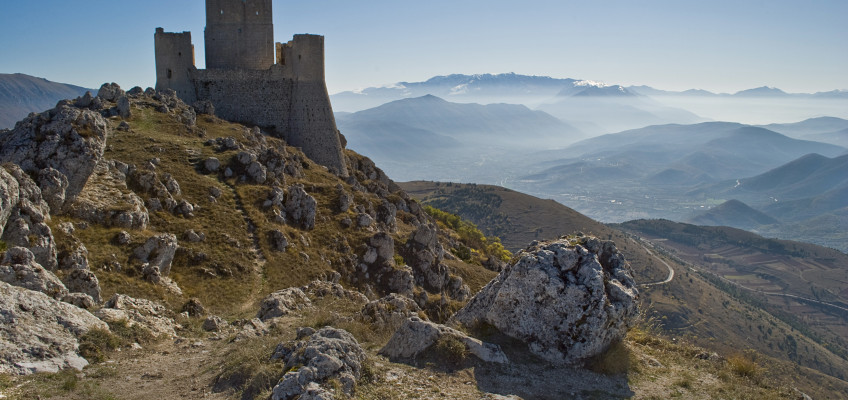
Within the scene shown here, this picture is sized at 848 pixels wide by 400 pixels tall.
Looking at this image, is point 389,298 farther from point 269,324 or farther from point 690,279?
point 690,279

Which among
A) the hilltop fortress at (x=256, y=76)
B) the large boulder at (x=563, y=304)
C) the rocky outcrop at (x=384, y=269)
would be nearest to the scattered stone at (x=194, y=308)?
the large boulder at (x=563, y=304)

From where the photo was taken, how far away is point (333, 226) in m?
27.5

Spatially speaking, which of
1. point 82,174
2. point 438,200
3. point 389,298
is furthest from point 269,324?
point 438,200

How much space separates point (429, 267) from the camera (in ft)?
94.8

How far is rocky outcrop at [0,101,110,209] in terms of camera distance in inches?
674

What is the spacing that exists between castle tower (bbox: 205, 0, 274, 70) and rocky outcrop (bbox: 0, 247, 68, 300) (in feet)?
94.2

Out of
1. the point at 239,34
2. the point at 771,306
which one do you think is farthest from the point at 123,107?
the point at 771,306

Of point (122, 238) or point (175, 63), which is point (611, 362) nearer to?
point (122, 238)

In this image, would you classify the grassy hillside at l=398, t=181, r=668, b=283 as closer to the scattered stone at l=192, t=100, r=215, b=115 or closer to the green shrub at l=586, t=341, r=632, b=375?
the scattered stone at l=192, t=100, r=215, b=115

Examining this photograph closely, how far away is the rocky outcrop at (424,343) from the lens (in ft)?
32.1

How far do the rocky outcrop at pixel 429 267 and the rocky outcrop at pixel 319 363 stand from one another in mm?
19146

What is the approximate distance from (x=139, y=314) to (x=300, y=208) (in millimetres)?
13985

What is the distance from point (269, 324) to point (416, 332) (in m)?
5.69

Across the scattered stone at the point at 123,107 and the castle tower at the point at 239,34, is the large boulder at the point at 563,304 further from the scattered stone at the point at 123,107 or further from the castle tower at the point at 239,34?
the castle tower at the point at 239,34
